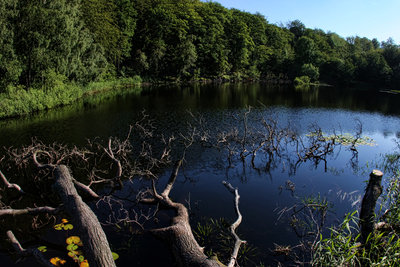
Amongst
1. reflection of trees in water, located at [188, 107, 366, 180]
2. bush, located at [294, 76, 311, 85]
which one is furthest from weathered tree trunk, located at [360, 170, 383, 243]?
bush, located at [294, 76, 311, 85]

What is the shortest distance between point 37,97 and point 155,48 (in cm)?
3698

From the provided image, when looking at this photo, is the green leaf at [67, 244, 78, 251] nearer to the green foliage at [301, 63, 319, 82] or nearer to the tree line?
the tree line

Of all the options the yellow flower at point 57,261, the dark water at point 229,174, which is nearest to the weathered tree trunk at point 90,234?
the yellow flower at point 57,261

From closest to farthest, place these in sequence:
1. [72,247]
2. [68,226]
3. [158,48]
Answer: [72,247]
[68,226]
[158,48]

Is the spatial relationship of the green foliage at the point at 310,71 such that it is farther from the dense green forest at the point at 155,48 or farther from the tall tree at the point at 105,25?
the tall tree at the point at 105,25

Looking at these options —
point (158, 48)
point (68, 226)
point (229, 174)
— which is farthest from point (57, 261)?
point (158, 48)

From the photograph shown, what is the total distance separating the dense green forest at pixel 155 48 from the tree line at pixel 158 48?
10 cm

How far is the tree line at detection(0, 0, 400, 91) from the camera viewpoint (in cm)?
2459

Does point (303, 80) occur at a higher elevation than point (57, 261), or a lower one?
higher

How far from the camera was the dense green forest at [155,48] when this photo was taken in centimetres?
2453

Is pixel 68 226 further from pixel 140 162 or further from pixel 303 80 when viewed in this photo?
pixel 303 80

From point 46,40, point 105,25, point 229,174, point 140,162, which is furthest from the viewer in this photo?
point 105,25

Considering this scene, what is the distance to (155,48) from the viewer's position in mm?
58406

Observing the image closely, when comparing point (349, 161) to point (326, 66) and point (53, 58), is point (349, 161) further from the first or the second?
point (326, 66)
